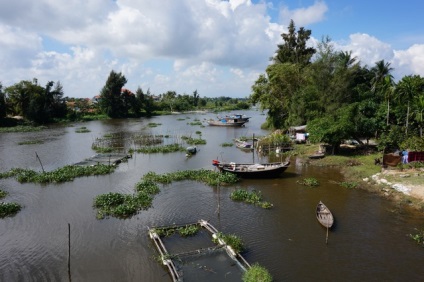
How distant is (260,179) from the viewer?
2545 cm

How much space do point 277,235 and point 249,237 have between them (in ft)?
4.91

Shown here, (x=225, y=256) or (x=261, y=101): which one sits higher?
(x=261, y=101)

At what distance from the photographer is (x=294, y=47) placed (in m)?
52.9

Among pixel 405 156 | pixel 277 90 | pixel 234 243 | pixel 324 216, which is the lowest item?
pixel 324 216

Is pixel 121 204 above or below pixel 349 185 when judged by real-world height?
below

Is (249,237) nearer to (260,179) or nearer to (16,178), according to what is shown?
(260,179)

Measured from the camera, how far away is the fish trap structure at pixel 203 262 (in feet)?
38.9

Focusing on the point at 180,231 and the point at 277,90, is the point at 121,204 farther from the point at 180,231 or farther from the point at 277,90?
the point at 277,90

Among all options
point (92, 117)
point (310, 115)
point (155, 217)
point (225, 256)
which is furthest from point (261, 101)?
point (92, 117)

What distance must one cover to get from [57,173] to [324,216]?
71.7ft

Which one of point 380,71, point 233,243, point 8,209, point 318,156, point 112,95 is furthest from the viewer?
point 112,95

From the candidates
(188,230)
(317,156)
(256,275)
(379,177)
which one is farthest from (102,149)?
→ (256,275)

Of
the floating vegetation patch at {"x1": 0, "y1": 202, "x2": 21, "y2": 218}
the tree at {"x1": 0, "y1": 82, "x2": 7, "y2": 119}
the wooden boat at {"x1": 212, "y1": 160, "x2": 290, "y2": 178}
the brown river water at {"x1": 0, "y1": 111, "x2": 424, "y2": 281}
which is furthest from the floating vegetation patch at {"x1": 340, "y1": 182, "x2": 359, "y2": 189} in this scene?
the tree at {"x1": 0, "y1": 82, "x2": 7, "y2": 119}

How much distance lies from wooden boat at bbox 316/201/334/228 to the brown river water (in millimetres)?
400
